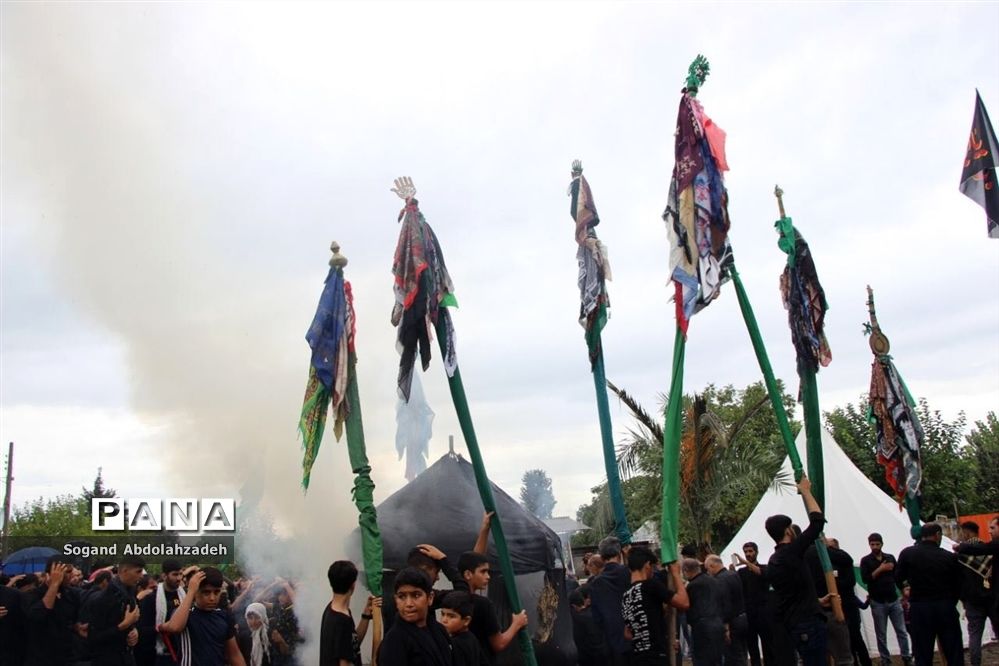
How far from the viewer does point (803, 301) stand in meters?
9.85

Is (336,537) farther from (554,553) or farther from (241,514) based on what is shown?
(241,514)

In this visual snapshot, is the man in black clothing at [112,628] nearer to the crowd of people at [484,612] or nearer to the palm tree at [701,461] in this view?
the crowd of people at [484,612]

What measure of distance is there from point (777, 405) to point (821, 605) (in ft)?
6.91

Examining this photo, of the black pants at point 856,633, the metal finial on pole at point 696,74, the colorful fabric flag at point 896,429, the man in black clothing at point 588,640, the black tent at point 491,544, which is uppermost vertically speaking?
the metal finial on pole at point 696,74

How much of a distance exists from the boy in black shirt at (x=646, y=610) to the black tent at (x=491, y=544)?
2.96 m

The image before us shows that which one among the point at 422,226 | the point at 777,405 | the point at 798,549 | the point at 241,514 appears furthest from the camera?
the point at 241,514

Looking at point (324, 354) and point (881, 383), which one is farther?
point (881, 383)

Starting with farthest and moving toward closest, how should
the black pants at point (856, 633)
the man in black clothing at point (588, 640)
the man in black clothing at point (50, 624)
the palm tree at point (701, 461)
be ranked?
the palm tree at point (701, 461) → the black pants at point (856, 633) → the man in black clothing at point (50, 624) → the man in black clothing at point (588, 640)

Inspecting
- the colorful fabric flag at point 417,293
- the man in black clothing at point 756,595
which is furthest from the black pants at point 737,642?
the colorful fabric flag at point 417,293

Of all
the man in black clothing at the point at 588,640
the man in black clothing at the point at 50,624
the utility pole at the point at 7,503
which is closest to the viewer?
the man in black clothing at the point at 588,640

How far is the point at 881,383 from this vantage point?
11078mm

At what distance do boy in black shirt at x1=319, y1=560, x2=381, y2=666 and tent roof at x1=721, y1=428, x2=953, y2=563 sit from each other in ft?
36.4

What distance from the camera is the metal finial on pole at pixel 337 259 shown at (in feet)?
29.3

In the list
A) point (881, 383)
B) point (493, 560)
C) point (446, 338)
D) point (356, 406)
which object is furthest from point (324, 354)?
point (881, 383)
